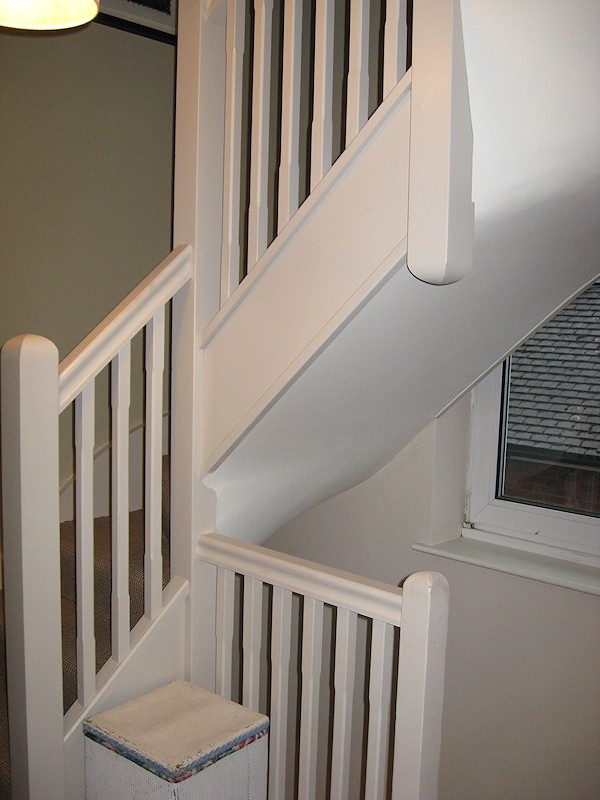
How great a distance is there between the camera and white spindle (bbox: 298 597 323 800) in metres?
1.68

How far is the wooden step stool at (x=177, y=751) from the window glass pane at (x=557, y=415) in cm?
113

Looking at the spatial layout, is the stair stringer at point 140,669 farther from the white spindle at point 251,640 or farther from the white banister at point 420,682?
the white banister at point 420,682

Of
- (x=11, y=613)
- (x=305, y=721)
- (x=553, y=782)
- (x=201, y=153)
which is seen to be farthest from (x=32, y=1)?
(x=553, y=782)

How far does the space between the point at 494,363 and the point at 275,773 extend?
1183 mm

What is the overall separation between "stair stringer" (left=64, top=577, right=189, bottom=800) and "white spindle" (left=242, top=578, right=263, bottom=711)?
0.53 ft

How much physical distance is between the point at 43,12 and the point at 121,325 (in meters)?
0.64

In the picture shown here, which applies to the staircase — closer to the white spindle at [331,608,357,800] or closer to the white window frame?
the white spindle at [331,608,357,800]

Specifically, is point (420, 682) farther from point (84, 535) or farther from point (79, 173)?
point (79, 173)

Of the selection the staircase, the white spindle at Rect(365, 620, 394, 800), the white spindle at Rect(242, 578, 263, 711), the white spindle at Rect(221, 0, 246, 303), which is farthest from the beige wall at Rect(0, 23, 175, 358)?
the white spindle at Rect(365, 620, 394, 800)

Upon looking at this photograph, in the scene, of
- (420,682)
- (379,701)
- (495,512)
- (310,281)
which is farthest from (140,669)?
(495,512)

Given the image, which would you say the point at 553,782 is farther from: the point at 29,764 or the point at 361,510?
the point at 29,764

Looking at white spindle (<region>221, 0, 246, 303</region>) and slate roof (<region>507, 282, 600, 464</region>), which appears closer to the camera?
white spindle (<region>221, 0, 246, 303</region>)

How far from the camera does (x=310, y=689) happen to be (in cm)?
168

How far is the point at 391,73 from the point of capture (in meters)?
1.43
